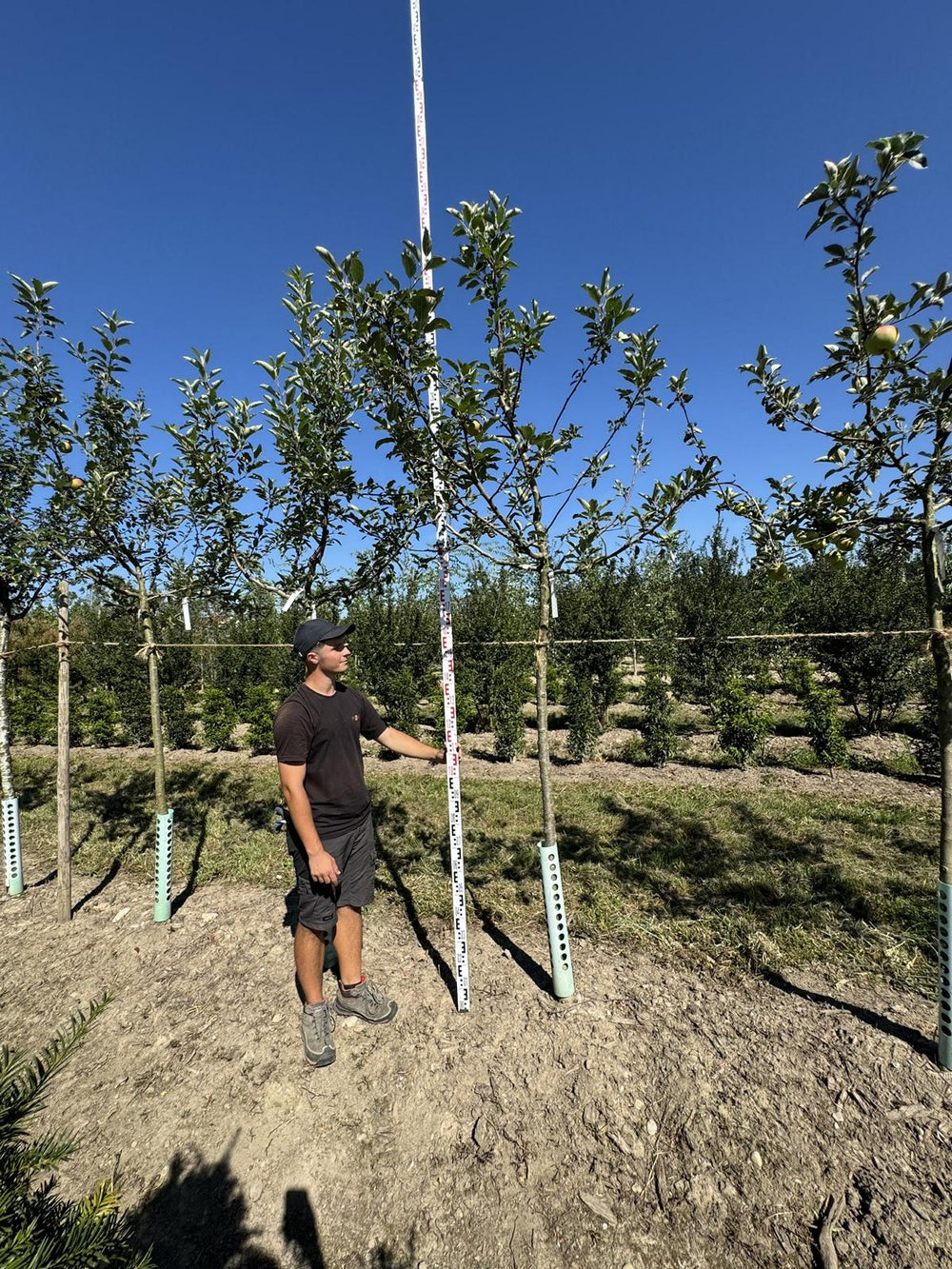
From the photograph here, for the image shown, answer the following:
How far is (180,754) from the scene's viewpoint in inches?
507

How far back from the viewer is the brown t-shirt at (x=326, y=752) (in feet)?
9.84

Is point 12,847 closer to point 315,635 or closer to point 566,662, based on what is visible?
point 315,635

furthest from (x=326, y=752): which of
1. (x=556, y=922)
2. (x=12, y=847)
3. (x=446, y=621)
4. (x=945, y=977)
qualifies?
(x=12, y=847)

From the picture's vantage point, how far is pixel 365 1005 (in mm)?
3488

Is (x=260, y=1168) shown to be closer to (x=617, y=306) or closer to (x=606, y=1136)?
(x=606, y=1136)

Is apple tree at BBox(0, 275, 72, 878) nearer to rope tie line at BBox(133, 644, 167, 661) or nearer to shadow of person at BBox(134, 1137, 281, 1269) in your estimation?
rope tie line at BBox(133, 644, 167, 661)

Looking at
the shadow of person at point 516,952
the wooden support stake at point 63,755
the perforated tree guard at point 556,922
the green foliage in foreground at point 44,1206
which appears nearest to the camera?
the green foliage in foreground at point 44,1206

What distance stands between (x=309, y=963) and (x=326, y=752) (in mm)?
1226

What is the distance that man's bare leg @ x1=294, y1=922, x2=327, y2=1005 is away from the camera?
317cm

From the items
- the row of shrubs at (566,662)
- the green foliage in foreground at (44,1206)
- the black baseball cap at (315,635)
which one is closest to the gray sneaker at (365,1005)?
the black baseball cap at (315,635)

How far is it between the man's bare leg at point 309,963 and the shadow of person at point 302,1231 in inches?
33.4

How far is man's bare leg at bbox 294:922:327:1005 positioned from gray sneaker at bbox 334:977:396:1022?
15.0 inches

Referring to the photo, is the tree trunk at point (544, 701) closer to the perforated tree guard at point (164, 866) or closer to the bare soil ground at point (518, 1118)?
the bare soil ground at point (518, 1118)

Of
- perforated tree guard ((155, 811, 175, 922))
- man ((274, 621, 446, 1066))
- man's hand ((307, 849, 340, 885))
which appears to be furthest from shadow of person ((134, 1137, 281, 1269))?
perforated tree guard ((155, 811, 175, 922))
